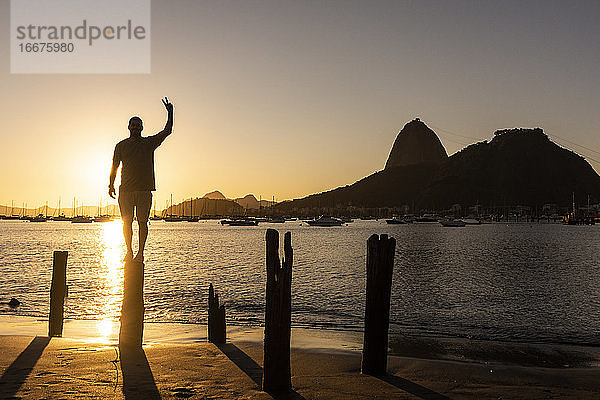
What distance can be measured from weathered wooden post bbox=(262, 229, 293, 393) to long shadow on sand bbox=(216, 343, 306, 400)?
8.7 inches

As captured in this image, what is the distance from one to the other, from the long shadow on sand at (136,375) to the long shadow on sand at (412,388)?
3456 millimetres

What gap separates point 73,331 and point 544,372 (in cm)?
1151

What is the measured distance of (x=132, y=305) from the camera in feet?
32.6

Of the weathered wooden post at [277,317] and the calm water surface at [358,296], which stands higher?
the weathered wooden post at [277,317]

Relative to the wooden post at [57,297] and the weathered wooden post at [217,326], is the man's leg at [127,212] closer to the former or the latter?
the weathered wooden post at [217,326]

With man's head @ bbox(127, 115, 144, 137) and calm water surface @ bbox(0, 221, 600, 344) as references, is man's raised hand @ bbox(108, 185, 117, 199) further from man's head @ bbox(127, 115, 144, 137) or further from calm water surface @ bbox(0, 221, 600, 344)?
calm water surface @ bbox(0, 221, 600, 344)

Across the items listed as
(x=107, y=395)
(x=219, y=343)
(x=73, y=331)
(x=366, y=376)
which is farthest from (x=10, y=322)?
(x=366, y=376)

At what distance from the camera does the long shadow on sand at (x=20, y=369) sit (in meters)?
7.13

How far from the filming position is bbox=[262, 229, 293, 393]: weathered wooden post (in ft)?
24.1

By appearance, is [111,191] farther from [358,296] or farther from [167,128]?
[358,296]

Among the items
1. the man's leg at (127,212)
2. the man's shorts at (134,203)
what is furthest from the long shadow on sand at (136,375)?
the man's shorts at (134,203)

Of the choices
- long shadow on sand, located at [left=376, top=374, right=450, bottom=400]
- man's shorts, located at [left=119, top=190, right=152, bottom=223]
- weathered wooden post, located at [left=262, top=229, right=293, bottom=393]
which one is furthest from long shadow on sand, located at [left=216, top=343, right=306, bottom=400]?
man's shorts, located at [left=119, top=190, right=152, bottom=223]

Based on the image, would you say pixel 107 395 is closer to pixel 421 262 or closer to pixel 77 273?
pixel 77 273

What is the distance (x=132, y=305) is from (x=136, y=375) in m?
2.11
